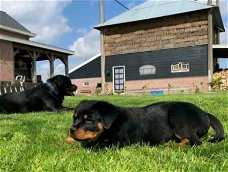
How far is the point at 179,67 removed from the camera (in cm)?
2858

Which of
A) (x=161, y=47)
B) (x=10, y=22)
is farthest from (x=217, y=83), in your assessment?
(x=10, y=22)

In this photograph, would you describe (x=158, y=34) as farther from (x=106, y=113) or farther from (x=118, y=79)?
(x=106, y=113)

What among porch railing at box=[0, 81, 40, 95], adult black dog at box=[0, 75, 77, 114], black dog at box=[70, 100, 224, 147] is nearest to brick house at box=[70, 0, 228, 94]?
porch railing at box=[0, 81, 40, 95]

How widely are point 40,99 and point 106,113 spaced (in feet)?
19.5

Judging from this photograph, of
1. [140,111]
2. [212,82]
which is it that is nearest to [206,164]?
[140,111]

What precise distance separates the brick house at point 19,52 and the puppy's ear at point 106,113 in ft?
75.7

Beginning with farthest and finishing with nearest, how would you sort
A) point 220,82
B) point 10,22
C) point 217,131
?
point 10,22
point 220,82
point 217,131

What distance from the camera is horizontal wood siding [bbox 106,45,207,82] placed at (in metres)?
27.4

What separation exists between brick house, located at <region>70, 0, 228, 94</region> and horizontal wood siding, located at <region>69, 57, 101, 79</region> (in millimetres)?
11690

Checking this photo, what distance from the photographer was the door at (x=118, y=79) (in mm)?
31094

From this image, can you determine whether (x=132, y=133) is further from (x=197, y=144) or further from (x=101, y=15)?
(x=101, y=15)

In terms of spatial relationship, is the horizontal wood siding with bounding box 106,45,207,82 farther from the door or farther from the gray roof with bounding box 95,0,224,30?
the gray roof with bounding box 95,0,224,30

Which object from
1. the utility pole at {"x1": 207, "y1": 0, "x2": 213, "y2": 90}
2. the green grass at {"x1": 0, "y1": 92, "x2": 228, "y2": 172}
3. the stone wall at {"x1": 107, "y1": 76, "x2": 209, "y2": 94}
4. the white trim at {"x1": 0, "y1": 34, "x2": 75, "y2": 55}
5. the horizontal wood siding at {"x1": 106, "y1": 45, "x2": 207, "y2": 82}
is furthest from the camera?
the horizontal wood siding at {"x1": 106, "y1": 45, "x2": 207, "y2": 82}

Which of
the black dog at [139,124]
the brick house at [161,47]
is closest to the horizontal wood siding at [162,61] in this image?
the brick house at [161,47]
